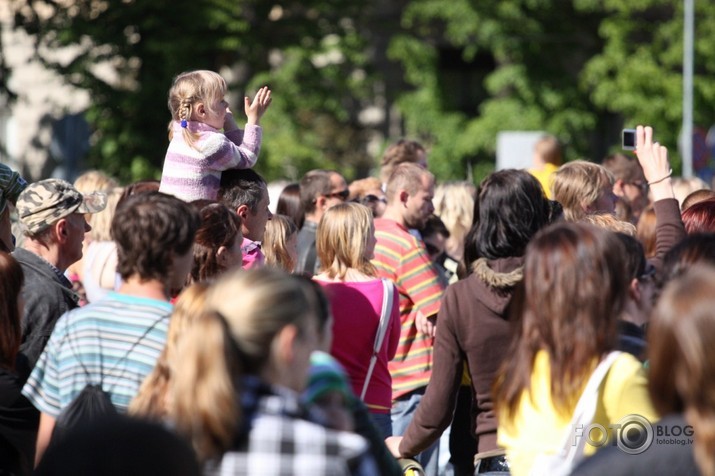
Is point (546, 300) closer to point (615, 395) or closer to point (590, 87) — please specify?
point (615, 395)

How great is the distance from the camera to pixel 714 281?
2.65 m

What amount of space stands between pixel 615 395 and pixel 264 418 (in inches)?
42.0

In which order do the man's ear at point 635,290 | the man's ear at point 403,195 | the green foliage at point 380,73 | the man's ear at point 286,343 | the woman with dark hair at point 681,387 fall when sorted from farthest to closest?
the green foliage at point 380,73 < the man's ear at point 403,195 < the man's ear at point 635,290 < the man's ear at point 286,343 < the woman with dark hair at point 681,387

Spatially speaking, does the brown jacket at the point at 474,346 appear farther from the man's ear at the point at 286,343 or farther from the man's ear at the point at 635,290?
the man's ear at the point at 286,343

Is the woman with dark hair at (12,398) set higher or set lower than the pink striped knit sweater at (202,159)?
lower

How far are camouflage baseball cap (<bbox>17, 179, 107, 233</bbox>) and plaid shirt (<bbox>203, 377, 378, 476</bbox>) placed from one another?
2431 millimetres

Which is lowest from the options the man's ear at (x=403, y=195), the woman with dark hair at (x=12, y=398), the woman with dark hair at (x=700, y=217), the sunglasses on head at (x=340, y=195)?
the woman with dark hair at (x=12, y=398)

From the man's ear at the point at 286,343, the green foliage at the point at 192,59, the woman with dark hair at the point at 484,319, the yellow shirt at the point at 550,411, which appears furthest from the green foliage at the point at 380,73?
the man's ear at the point at 286,343

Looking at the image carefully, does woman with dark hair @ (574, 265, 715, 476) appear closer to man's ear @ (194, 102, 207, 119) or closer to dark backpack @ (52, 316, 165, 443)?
dark backpack @ (52, 316, 165, 443)

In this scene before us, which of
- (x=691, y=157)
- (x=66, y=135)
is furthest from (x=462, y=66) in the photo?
(x=66, y=135)

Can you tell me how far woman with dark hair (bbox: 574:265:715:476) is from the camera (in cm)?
259

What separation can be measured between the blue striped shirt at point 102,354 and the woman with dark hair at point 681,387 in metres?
1.50

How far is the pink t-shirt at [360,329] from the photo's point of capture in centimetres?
502

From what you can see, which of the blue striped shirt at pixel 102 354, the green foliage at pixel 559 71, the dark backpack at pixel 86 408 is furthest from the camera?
the green foliage at pixel 559 71
